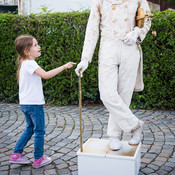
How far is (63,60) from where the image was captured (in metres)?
6.52

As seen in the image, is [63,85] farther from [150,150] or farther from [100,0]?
[100,0]

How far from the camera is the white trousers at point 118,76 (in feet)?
10.0

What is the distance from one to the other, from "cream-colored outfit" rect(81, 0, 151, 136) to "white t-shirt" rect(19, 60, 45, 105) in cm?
62

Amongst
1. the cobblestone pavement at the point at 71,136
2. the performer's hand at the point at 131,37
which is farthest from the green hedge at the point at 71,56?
the performer's hand at the point at 131,37

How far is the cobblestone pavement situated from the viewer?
134 inches

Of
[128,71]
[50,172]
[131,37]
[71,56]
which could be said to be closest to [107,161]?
[50,172]

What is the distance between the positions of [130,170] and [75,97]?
12.9 ft

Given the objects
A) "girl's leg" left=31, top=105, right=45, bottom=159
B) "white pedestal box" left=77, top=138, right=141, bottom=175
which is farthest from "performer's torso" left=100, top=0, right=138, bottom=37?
"white pedestal box" left=77, top=138, right=141, bottom=175

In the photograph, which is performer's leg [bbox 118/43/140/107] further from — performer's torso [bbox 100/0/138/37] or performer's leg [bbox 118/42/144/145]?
performer's torso [bbox 100/0/138/37]

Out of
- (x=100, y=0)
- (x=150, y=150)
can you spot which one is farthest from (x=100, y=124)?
(x=100, y=0)

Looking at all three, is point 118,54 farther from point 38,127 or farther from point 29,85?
point 38,127

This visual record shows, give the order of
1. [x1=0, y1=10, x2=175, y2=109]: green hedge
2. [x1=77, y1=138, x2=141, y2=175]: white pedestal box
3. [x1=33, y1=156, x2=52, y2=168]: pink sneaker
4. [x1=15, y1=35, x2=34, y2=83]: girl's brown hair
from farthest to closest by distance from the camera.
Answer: [x1=0, y1=10, x2=175, y2=109]: green hedge < [x1=33, y1=156, x2=52, y2=168]: pink sneaker < [x1=15, y1=35, x2=34, y2=83]: girl's brown hair < [x1=77, y1=138, x2=141, y2=175]: white pedestal box

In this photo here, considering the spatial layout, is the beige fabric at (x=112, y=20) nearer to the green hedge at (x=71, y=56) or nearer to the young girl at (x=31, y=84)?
the young girl at (x=31, y=84)

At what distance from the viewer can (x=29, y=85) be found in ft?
10.6
